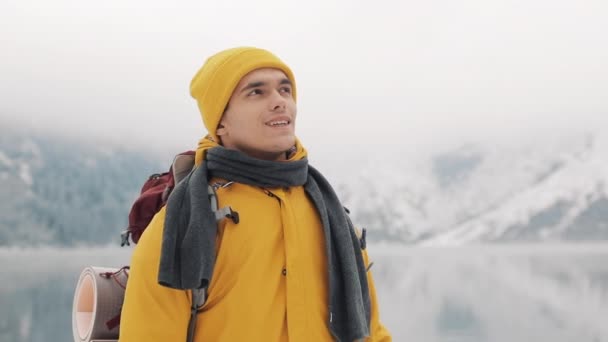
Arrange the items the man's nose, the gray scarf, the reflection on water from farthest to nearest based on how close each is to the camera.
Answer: the reflection on water < the man's nose < the gray scarf

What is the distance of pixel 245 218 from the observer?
1.91 metres

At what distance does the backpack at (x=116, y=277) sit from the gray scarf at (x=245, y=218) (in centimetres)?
8

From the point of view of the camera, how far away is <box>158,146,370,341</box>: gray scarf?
1.77 metres

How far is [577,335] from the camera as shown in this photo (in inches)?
999

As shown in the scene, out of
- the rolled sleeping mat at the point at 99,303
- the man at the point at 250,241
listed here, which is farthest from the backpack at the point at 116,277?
the man at the point at 250,241

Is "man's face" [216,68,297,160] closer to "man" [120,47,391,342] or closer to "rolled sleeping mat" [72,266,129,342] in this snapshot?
"man" [120,47,391,342]

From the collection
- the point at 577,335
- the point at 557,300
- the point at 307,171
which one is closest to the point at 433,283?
the point at 557,300

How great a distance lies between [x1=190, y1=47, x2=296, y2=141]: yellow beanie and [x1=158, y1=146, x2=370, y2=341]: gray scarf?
0.50 ft

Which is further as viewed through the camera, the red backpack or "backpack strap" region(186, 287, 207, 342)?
the red backpack

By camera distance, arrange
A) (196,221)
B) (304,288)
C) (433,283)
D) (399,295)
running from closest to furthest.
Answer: (196,221)
(304,288)
(399,295)
(433,283)

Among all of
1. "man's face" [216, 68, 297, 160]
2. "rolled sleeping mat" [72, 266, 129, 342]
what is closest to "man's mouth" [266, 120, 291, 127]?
"man's face" [216, 68, 297, 160]

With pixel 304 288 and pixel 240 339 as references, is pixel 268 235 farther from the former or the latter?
pixel 240 339

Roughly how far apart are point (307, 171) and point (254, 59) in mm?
430

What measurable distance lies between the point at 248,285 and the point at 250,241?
13cm
